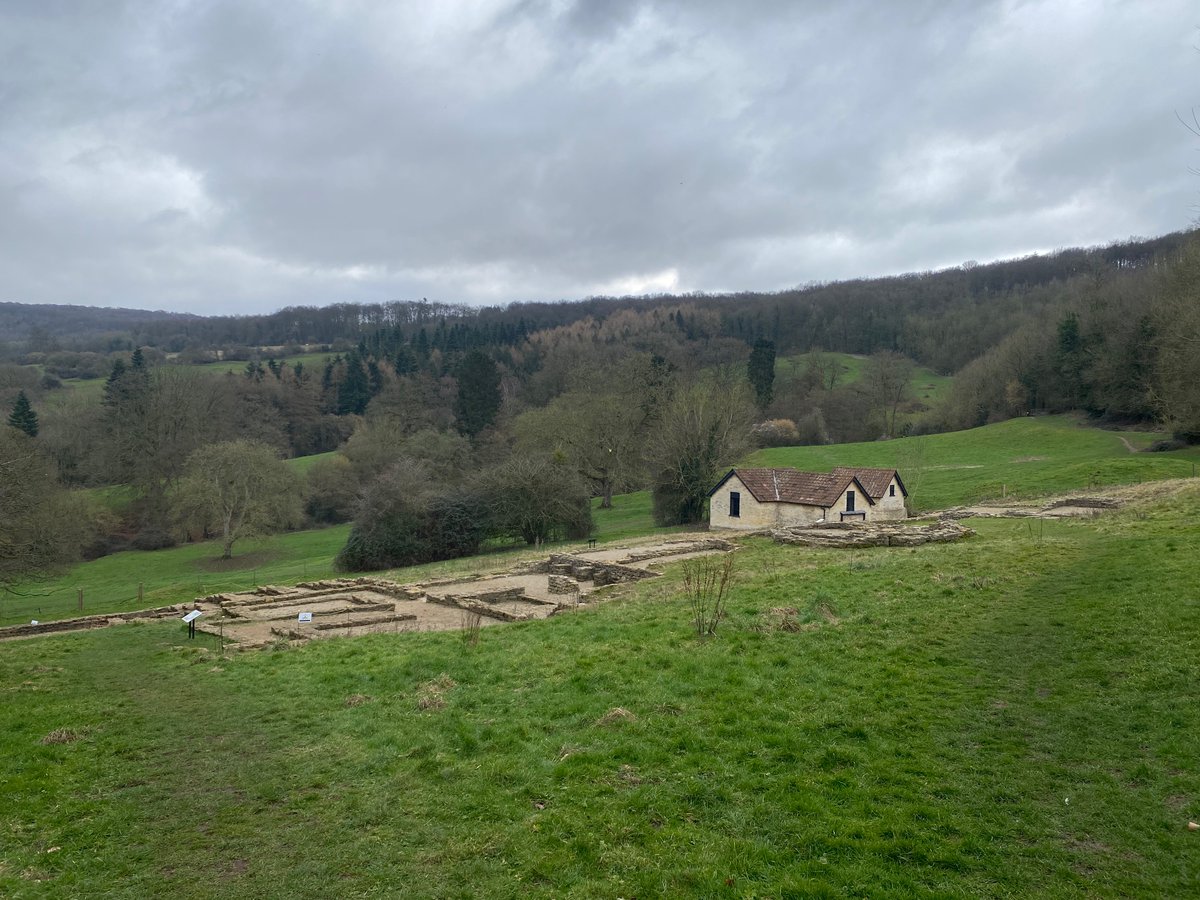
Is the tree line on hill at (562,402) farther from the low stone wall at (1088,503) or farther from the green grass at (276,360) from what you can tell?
the low stone wall at (1088,503)

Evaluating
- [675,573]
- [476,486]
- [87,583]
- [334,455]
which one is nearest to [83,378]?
[334,455]

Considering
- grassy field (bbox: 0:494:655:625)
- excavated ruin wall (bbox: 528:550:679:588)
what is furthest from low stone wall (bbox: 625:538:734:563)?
grassy field (bbox: 0:494:655:625)

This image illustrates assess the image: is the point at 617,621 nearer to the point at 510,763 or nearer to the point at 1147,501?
the point at 510,763

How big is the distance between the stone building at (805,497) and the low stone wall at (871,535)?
168 inches

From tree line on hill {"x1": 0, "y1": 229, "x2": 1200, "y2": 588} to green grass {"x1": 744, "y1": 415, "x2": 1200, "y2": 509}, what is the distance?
133 inches

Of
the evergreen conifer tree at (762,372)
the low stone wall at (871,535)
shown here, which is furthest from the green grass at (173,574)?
the evergreen conifer tree at (762,372)

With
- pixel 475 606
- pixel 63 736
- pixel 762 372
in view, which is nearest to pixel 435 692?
pixel 63 736

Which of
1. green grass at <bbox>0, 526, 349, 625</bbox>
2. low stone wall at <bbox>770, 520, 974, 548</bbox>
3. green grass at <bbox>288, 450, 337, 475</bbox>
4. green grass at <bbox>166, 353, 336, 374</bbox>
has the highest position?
green grass at <bbox>166, 353, 336, 374</bbox>

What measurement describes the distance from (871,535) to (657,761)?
807 inches

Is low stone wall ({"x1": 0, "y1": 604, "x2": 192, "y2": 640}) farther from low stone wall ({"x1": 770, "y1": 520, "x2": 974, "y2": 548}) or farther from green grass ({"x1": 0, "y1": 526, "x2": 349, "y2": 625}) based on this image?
low stone wall ({"x1": 770, "y1": 520, "x2": 974, "y2": 548})

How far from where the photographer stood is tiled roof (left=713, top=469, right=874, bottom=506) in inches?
1411

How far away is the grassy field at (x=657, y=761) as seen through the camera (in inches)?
251

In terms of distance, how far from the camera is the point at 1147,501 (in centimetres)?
2769

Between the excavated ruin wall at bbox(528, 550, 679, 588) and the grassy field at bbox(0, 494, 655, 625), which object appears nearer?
the excavated ruin wall at bbox(528, 550, 679, 588)
